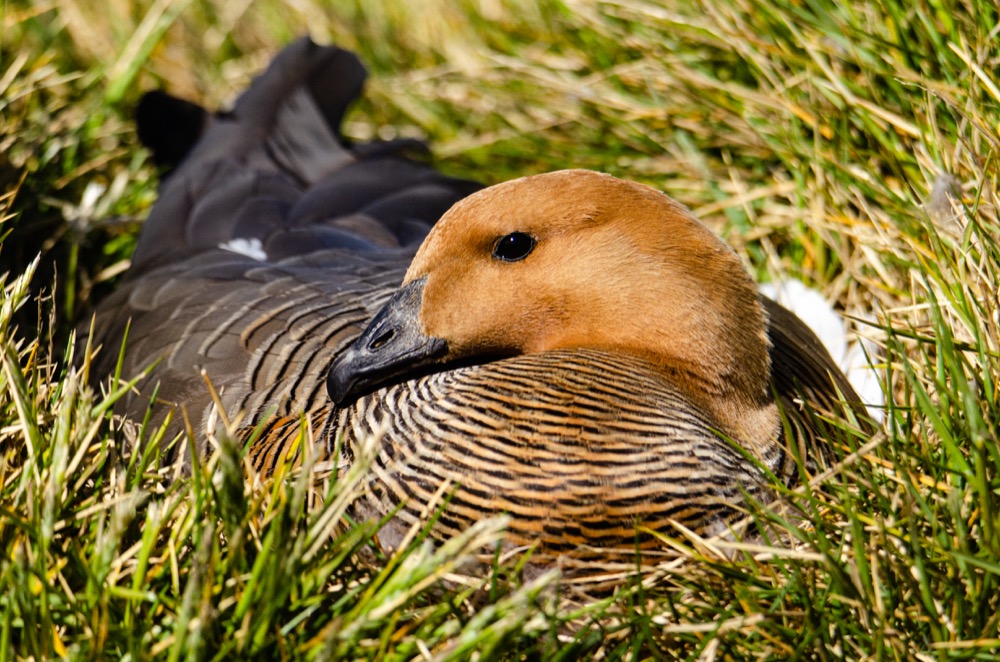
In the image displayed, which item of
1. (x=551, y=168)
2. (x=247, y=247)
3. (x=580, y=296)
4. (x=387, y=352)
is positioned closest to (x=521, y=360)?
(x=580, y=296)

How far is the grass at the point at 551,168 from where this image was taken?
1.96m

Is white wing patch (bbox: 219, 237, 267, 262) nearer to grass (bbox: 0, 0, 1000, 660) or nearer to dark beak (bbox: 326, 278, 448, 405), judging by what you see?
grass (bbox: 0, 0, 1000, 660)

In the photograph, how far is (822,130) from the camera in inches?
152

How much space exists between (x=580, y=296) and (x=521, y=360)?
23 centimetres

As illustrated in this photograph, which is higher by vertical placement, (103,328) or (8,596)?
(8,596)

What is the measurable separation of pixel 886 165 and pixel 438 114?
2211mm

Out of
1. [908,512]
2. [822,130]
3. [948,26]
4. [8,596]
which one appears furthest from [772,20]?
[8,596]

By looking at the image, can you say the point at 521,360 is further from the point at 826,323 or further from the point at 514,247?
the point at 826,323

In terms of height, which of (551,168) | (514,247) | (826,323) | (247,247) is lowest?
(826,323)

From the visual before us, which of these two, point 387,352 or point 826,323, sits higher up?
point 387,352

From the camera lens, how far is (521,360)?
2580 millimetres

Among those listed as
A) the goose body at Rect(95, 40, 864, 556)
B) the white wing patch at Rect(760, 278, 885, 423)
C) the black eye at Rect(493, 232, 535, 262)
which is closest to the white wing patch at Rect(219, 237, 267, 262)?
the goose body at Rect(95, 40, 864, 556)

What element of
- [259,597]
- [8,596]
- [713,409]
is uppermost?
[8,596]

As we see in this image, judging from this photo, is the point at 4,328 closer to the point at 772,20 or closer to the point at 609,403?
the point at 609,403
